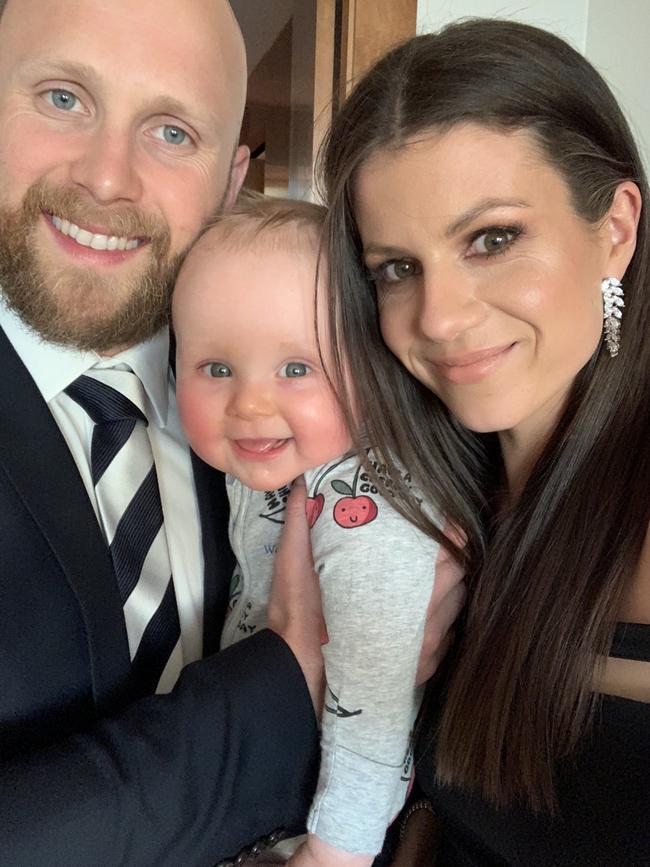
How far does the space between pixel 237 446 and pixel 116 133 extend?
Answer: 1.99ft

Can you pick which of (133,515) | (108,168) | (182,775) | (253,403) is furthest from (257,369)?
(182,775)

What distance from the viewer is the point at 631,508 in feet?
3.13

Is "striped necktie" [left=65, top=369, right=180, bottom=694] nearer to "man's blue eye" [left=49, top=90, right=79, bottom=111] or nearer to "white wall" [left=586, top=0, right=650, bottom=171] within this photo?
"man's blue eye" [left=49, top=90, right=79, bottom=111]

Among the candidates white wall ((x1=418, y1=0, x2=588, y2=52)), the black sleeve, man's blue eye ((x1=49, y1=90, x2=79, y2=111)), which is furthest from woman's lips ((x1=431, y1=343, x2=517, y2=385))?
white wall ((x1=418, y1=0, x2=588, y2=52))

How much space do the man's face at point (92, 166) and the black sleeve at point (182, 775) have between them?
0.61m

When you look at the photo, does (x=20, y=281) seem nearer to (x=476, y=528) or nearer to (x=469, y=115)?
(x=469, y=115)

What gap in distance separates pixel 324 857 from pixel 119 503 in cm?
61

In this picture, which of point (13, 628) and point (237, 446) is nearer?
point (13, 628)

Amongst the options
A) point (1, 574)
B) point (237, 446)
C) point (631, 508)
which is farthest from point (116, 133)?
point (631, 508)

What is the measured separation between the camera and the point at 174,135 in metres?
1.35

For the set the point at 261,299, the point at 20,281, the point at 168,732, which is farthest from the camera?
the point at 20,281

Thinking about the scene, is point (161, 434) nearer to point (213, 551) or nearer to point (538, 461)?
point (213, 551)

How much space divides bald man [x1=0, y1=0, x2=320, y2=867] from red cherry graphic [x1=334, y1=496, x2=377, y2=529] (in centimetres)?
16

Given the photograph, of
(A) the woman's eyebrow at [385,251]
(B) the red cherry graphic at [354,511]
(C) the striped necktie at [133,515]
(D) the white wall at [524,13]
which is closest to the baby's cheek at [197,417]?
(C) the striped necktie at [133,515]
